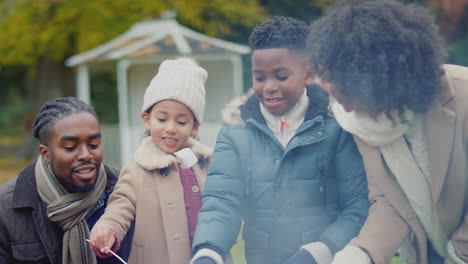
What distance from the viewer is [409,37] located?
2195mm

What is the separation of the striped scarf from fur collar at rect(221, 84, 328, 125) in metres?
0.77

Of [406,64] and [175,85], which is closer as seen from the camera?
[406,64]

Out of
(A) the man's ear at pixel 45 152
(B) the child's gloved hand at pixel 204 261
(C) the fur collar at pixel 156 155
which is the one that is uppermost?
(A) the man's ear at pixel 45 152

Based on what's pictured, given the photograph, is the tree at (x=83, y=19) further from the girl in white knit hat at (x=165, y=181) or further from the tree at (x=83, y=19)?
the girl in white knit hat at (x=165, y=181)

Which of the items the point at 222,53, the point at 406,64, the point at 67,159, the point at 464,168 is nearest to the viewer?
the point at 406,64

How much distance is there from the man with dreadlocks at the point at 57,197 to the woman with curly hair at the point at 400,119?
3.87ft

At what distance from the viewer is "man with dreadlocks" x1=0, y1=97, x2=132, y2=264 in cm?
279

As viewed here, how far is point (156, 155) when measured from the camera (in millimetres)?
2949

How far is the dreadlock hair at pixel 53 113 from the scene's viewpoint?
286 cm

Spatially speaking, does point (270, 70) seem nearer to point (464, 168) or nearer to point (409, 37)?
point (409, 37)

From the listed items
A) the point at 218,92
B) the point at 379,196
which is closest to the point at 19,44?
the point at 218,92

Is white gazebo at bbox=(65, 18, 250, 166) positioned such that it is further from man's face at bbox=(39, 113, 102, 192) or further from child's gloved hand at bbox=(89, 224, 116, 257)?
child's gloved hand at bbox=(89, 224, 116, 257)

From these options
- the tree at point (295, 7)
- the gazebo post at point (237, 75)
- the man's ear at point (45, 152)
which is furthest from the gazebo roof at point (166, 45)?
the man's ear at point (45, 152)

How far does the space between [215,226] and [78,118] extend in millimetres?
887
